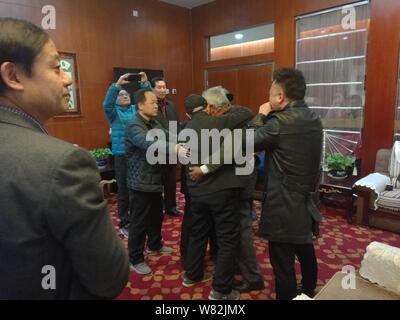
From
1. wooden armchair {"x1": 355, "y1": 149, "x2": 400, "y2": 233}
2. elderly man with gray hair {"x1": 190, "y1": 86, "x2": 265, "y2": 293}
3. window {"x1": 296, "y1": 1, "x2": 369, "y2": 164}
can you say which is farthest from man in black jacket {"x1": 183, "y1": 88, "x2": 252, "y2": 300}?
window {"x1": 296, "y1": 1, "x2": 369, "y2": 164}

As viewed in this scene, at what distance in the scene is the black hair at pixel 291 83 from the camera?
1.65 m

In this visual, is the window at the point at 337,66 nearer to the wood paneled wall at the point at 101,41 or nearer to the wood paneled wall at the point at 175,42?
the wood paneled wall at the point at 175,42

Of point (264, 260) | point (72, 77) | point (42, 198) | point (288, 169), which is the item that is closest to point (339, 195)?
point (264, 260)

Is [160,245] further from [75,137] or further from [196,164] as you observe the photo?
[75,137]

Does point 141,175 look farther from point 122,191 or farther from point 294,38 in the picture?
Answer: point 294,38

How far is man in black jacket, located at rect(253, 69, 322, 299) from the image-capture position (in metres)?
1.66

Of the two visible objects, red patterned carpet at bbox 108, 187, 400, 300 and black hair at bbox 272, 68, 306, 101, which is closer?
black hair at bbox 272, 68, 306, 101

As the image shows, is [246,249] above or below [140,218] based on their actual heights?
below

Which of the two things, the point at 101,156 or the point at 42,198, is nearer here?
the point at 42,198

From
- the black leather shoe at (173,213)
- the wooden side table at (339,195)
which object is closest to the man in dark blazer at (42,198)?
the black leather shoe at (173,213)

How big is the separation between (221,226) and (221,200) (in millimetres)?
193

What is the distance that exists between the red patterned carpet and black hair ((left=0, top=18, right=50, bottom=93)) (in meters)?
1.89

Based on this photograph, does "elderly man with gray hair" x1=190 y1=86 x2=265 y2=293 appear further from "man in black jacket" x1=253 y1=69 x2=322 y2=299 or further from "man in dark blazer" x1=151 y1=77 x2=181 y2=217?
"man in dark blazer" x1=151 y1=77 x2=181 y2=217

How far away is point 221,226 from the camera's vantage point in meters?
1.99
